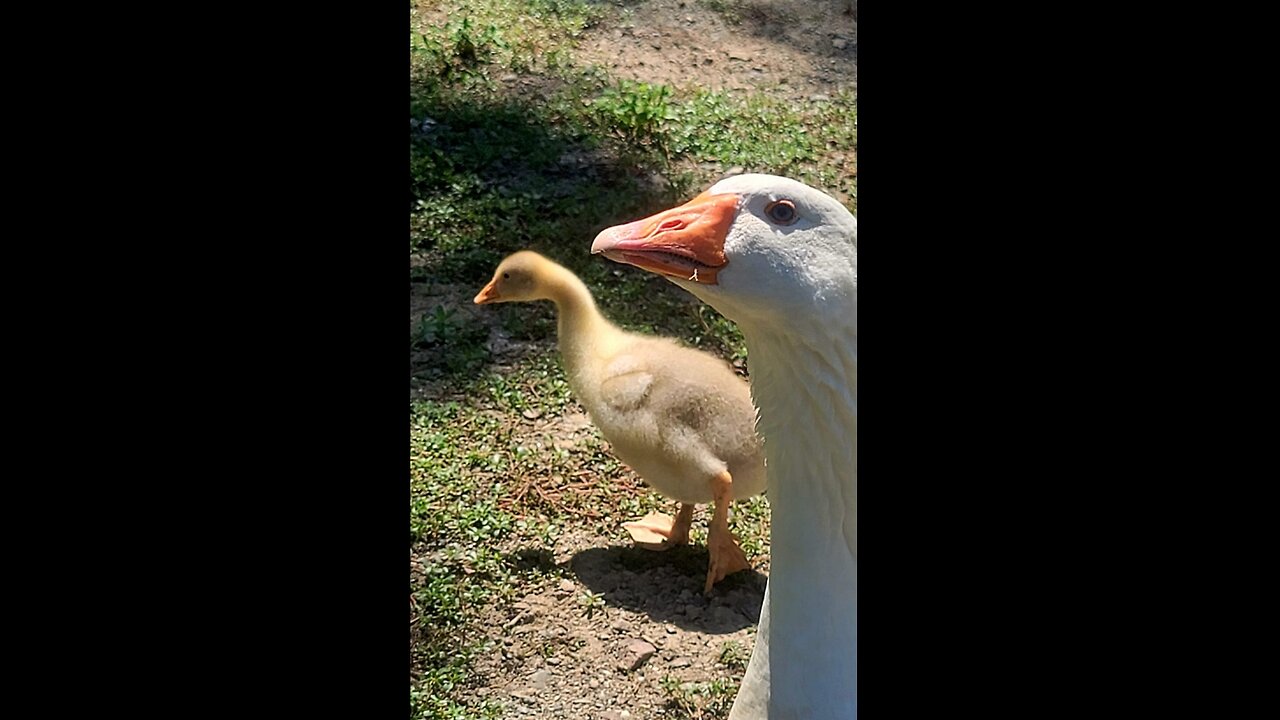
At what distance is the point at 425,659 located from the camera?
3318 millimetres

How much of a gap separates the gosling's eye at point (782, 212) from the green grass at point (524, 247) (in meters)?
1.48

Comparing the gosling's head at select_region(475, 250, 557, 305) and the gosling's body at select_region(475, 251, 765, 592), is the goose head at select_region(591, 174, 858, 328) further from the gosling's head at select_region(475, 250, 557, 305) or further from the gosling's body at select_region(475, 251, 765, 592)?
the gosling's head at select_region(475, 250, 557, 305)

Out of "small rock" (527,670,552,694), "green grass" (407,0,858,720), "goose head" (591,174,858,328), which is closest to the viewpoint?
"goose head" (591,174,858,328)

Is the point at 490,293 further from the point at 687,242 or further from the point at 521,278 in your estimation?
the point at 687,242

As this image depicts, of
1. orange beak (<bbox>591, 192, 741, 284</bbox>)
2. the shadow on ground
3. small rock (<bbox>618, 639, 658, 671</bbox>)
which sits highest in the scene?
orange beak (<bbox>591, 192, 741, 284</bbox>)

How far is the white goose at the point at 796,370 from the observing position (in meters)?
2.15

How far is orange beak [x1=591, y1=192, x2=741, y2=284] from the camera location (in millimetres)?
2240

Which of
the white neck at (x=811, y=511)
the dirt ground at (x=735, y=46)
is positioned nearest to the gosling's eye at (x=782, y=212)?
the white neck at (x=811, y=511)

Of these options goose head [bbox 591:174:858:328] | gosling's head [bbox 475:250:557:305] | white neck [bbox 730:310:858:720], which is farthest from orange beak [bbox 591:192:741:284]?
gosling's head [bbox 475:250:557:305]

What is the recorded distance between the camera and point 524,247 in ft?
15.9

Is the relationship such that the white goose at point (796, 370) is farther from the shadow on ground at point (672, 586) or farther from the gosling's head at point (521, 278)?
the gosling's head at point (521, 278)

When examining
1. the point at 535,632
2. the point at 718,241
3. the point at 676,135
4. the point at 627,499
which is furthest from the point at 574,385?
the point at 676,135

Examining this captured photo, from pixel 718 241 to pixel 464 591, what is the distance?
1657 millimetres

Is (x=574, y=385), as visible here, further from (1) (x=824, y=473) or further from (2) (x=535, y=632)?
(1) (x=824, y=473)
